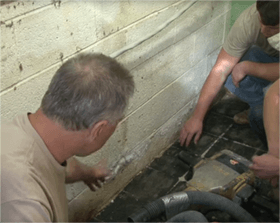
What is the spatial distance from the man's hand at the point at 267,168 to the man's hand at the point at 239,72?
0.72 metres

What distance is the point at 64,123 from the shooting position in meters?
1.10

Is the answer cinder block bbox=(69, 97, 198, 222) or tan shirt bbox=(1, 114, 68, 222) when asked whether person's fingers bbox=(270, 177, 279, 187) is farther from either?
tan shirt bbox=(1, 114, 68, 222)

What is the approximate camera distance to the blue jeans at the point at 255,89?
2.44 m

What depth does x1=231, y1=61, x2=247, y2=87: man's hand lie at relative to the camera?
2373mm

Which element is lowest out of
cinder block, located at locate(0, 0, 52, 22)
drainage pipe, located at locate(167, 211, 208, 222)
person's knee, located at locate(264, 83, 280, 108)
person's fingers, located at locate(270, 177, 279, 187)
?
person's fingers, located at locate(270, 177, 279, 187)

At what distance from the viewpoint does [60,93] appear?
1100 mm

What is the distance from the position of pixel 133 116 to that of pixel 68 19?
850mm

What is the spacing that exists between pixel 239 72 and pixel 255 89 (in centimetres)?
23

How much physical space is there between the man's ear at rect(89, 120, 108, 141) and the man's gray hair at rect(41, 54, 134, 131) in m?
0.01

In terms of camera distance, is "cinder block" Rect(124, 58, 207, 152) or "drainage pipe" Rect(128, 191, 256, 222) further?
"cinder block" Rect(124, 58, 207, 152)

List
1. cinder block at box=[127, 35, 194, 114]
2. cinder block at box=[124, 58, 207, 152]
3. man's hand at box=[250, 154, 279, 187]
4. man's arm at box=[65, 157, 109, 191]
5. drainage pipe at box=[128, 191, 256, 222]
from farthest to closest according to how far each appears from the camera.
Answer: cinder block at box=[124, 58, 207, 152] → cinder block at box=[127, 35, 194, 114] → man's hand at box=[250, 154, 279, 187] → drainage pipe at box=[128, 191, 256, 222] → man's arm at box=[65, 157, 109, 191]

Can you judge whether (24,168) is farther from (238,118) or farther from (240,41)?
(238,118)

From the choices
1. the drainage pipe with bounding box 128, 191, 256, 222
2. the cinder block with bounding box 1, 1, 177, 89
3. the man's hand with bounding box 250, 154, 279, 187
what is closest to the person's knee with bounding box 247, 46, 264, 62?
the man's hand with bounding box 250, 154, 279, 187

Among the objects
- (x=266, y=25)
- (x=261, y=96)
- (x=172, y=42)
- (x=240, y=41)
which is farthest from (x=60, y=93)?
(x=261, y=96)
